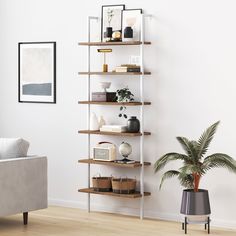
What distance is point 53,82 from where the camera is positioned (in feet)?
26.2

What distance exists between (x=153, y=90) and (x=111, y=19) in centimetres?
90

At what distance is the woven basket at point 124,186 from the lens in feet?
23.7

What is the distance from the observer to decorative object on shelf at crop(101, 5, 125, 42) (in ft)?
24.4

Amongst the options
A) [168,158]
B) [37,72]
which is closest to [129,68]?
[168,158]

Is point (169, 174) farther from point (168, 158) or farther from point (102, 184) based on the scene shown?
point (102, 184)

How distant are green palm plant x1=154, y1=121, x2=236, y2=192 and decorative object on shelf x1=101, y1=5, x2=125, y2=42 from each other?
1.53m

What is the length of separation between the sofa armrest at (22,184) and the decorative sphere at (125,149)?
817mm

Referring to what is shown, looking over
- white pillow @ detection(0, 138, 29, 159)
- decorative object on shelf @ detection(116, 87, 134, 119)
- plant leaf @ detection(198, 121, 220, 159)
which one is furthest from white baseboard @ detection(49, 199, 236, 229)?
white pillow @ detection(0, 138, 29, 159)

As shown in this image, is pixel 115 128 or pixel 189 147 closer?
pixel 189 147

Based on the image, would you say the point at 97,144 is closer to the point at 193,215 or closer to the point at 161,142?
the point at 161,142

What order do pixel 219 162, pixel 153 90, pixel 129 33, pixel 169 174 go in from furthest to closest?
pixel 153 90, pixel 129 33, pixel 169 174, pixel 219 162

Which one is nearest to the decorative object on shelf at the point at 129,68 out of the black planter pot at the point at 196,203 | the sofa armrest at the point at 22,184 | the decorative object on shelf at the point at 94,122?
the decorative object on shelf at the point at 94,122

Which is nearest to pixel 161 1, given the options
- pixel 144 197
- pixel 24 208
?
pixel 144 197

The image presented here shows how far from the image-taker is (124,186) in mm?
7234
